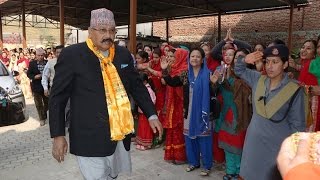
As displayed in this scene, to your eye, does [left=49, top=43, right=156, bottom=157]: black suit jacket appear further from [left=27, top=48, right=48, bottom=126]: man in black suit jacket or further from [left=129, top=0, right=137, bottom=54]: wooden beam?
[left=27, top=48, right=48, bottom=126]: man in black suit jacket

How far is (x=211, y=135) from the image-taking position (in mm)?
4574

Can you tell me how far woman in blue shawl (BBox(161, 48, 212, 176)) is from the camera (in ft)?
14.3

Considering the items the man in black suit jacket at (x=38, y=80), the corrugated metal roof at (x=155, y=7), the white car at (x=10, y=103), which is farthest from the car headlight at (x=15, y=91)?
the corrugated metal roof at (x=155, y=7)

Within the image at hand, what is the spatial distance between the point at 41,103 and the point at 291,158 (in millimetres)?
7573

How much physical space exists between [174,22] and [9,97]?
16249 mm

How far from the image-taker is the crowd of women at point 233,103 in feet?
9.92

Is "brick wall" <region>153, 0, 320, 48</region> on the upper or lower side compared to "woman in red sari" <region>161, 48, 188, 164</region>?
upper

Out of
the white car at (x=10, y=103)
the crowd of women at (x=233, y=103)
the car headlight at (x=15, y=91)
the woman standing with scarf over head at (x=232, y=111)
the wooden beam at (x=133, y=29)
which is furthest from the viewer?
the wooden beam at (x=133, y=29)

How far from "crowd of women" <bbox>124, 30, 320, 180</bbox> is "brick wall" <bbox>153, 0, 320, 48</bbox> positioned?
9779 millimetres

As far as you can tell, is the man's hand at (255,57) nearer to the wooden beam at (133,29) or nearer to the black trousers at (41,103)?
the wooden beam at (133,29)

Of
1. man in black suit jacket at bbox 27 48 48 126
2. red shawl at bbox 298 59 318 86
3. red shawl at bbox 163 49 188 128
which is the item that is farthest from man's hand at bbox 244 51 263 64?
man in black suit jacket at bbox 27 48 48 126

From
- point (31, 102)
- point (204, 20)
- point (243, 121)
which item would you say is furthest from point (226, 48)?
point (204, 20)

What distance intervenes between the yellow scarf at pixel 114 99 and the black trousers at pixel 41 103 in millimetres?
5432

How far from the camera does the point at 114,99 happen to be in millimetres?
2756
